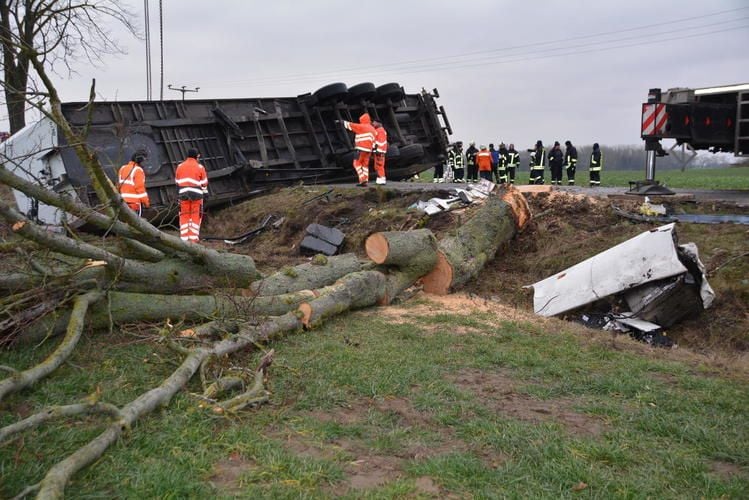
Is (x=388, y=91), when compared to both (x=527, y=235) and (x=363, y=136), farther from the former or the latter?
(x=527, y=235)

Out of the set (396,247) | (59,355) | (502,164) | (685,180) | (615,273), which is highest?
(59,355)

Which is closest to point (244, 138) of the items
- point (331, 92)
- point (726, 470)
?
point (331, 92)

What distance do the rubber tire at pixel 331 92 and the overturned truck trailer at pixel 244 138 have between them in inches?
0.9

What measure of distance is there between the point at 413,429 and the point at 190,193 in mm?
7892

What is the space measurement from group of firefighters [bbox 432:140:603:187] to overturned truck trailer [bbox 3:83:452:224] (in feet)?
6.24

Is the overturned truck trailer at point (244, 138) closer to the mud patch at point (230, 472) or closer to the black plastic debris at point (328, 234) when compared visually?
the black plastic debris at point (328, 234)

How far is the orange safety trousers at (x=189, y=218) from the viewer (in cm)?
1042

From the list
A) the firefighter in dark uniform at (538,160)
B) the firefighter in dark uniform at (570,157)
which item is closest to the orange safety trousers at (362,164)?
the firefighter in dark uniform at (538,160)

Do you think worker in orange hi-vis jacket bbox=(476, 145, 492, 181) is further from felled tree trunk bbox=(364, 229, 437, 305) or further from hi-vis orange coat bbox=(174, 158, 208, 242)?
felled tree trunk bbox=(364, 229, 437, 305)

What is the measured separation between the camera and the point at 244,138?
13.5m

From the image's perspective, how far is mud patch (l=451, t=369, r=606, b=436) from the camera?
3570 millimetres

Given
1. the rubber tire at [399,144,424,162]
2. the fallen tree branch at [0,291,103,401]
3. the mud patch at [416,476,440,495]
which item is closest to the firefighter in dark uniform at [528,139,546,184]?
the rubber tire at [399,144,424,162]

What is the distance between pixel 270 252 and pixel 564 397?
6.96m

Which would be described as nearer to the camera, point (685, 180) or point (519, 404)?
point (519, 404)
